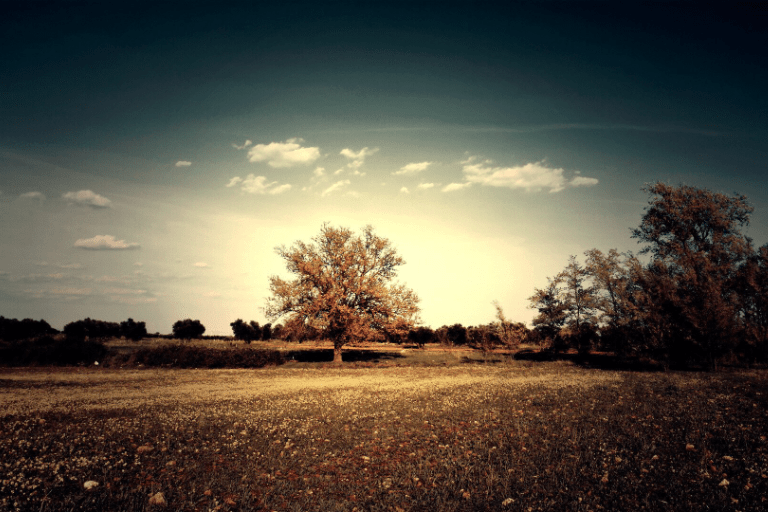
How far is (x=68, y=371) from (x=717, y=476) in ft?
122

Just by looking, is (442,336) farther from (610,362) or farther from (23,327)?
(23,327)

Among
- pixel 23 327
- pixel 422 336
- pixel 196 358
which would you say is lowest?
pixel 422 336

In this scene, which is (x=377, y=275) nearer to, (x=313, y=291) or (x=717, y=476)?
(x=313, y=291)

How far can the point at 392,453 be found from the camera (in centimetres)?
855

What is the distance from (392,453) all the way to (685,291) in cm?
3327

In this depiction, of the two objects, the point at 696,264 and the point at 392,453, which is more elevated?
the point at 696,264

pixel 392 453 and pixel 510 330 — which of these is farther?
pixel 510 330

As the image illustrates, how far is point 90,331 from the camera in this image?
3391 inches

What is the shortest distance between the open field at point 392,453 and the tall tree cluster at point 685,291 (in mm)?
16196

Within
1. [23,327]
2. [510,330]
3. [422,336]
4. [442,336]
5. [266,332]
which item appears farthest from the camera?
[266,332]

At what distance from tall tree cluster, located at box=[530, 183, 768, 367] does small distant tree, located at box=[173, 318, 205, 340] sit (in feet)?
319

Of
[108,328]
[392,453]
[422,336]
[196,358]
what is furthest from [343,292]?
[108,328]

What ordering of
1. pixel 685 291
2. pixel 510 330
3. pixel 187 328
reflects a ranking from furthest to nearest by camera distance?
pixel 187 328
pixel 510 330
pixel 685 291

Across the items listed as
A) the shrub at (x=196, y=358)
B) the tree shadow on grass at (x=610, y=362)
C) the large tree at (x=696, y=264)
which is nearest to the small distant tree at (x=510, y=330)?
the tree shadow on grass at (x=610, y=362)
